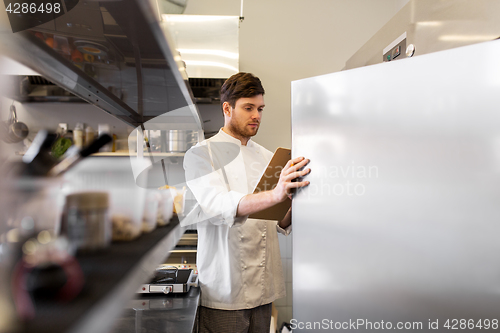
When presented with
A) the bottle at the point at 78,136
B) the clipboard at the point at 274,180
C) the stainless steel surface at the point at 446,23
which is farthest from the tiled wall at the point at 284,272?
the stainless steel surface at the point at 446,23

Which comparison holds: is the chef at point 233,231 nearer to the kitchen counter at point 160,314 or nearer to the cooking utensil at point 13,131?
the kitchen counter at point 160,314

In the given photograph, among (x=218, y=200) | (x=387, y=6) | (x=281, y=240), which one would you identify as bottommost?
(x=281, y=240)

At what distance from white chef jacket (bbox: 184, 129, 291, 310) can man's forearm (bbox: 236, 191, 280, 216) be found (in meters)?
0.04

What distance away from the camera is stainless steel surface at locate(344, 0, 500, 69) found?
60 centimetres

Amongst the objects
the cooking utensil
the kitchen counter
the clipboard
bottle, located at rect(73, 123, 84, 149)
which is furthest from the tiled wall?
the cooking utensil

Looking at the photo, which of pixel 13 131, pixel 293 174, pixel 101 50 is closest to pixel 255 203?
pixel 293 174

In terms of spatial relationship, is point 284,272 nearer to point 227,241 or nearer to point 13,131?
point 227,241

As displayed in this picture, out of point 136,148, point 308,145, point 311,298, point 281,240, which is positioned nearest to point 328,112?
point 308,145

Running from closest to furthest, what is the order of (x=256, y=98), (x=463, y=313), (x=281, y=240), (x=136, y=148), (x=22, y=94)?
(x=463, y=313) → (x=22, y=94) → (x=256, y=98) → (x=136, y=148) → (x=281, y=240)

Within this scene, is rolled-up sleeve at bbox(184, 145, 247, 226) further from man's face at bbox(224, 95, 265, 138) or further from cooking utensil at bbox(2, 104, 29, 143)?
cooking utensil at bbox(2, 104, 29, 143)

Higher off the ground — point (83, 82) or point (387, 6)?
point (387, 6)

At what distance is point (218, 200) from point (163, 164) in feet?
3.95

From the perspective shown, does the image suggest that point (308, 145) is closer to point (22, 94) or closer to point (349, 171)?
point (349, 171)

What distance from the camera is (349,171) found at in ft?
1.80
